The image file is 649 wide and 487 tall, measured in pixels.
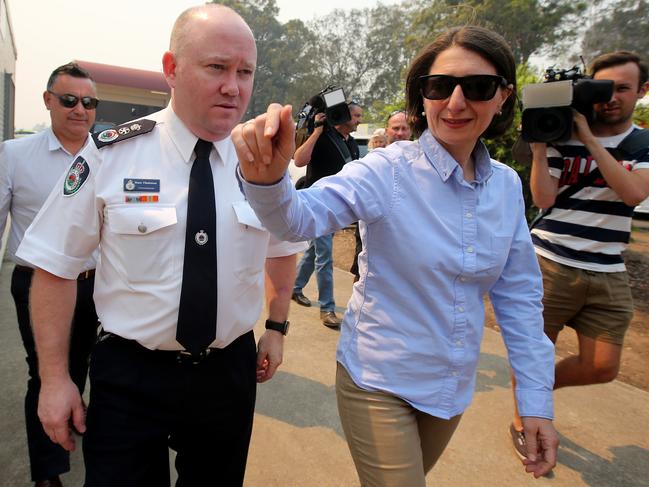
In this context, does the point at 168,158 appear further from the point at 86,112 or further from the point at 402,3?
the point at 402,3

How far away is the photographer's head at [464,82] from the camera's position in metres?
1.49

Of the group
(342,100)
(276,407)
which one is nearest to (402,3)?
(342,100)

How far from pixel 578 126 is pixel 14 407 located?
3.60 meters

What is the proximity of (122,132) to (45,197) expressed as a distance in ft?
3.96

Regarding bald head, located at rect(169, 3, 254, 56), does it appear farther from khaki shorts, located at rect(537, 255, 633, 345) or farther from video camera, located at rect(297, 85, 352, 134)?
video camera, located at rect(297, 85, 352, 134)

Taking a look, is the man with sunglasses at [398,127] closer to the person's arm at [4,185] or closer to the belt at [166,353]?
the person's arm at [4,185]

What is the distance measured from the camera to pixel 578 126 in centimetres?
253

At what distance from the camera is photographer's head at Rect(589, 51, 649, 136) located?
2.58 meters

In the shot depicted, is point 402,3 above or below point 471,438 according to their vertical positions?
above

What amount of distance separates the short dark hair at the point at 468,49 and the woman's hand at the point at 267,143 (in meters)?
0.86

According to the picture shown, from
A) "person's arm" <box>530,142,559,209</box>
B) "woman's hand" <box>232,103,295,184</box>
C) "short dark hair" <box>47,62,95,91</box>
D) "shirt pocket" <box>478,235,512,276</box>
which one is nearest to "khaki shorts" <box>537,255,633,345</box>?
"person's arm" <box>530,142,559,209</box>

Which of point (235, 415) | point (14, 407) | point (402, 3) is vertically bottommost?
point (14, 407)

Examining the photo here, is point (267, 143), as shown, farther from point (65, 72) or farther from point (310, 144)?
point (310, 144)

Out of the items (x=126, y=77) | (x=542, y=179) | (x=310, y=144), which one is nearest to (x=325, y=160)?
(x=310, y=144)
